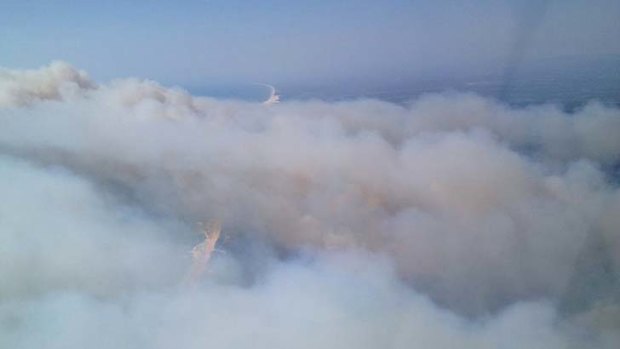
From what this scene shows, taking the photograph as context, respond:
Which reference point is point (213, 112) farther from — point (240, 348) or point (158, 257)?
point (240, 348)

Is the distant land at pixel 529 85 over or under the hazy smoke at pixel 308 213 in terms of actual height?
over

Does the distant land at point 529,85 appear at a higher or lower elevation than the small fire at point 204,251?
higher

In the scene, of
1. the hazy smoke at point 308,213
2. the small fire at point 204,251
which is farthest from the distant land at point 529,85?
the small fire at point 204,251

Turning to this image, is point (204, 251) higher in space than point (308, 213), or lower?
lower

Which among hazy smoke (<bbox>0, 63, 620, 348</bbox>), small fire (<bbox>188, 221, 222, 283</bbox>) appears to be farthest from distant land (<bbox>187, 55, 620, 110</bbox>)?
small fire (<bbox>188, 221, 222, 283</bbox>)

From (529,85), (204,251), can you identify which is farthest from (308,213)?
(529,85)

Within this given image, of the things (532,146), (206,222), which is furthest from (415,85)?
(206,222)

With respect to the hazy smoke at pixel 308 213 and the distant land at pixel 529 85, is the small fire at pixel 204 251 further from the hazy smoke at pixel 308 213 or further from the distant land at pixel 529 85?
the distant land at pixel 529 85

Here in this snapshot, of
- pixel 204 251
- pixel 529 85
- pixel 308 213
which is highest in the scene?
pixel 529 85

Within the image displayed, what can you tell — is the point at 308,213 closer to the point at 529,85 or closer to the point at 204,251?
the point at 204,251
